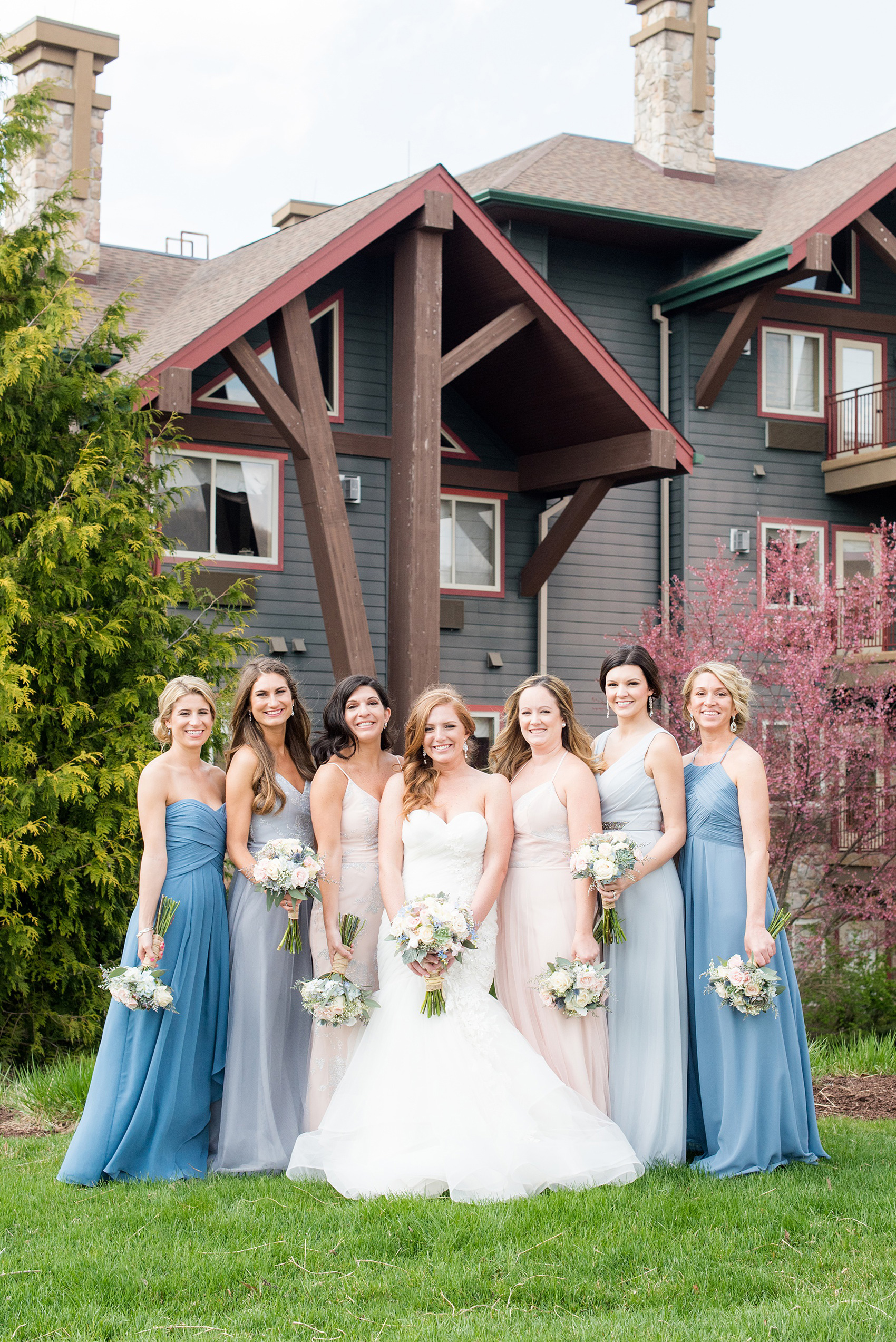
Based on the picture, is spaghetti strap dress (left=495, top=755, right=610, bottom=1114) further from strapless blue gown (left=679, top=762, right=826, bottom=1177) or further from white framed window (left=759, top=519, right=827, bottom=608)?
white framed window (left=759, top=519, right=827, bottom=608)

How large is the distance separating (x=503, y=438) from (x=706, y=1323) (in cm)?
1363

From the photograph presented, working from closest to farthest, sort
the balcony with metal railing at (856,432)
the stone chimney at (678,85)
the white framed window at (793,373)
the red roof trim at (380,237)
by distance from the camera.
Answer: the red roof trim at (380,237) < the balcony with metal railing at (856,432) < the white framed window at (793,373) < the stone chimney at (678,85)

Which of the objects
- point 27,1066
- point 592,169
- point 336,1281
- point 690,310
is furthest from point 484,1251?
point 592,169

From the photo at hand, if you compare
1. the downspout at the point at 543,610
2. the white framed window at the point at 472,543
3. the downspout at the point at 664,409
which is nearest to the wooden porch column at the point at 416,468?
the white framed window at the point at 472,543

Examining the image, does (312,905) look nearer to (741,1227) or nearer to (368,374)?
(741,1227)

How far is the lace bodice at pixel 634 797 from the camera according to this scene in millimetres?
6645

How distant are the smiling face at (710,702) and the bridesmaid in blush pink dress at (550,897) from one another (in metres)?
0.60

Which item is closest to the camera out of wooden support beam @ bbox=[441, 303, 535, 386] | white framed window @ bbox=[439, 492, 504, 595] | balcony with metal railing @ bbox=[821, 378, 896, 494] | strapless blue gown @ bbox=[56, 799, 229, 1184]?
strapless blue gown @ bbox=[56, 799, 229, 1184]

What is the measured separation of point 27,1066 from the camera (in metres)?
9.20

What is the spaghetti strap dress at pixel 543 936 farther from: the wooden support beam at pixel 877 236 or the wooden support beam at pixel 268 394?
the wooden support beam at pixel 877 236

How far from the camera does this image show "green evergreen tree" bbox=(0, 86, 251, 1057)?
909cm

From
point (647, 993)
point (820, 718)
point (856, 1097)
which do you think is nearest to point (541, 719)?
point (647, 993)

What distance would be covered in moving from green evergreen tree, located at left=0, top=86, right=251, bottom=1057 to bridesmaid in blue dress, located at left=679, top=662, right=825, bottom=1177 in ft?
13.9

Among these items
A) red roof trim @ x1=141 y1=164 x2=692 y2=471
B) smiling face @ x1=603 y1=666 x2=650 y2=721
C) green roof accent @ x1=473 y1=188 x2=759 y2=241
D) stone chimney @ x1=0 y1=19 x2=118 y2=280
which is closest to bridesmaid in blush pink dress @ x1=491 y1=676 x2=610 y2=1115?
smiling face @ x1=603 y1=666 x2=650 y2=721
